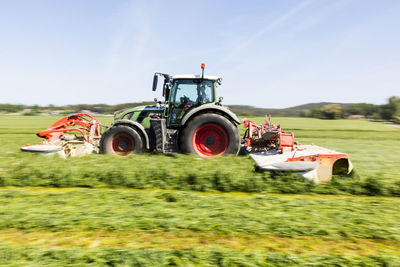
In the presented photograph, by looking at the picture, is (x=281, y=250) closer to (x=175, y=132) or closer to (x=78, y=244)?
(x=78, y=244)

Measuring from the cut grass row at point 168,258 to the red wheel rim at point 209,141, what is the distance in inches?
163

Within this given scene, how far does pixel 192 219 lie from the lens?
3.15 m

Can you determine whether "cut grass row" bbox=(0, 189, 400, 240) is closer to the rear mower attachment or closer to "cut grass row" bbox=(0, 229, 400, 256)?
"cut grass row" bbox=(0, 229, 400, 256)

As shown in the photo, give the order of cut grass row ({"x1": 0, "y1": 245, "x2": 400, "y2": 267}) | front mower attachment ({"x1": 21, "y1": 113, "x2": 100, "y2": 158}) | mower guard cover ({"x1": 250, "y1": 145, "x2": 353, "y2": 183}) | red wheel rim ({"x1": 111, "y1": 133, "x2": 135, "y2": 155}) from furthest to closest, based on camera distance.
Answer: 1. red wheel rim ({"x1": 111, "y1": 133, "x2": 135, "y2": 155})
2. front mower attachment ({"x1": 21, "y1": 113, "x2": 100, "y2": 158})
3. mower guard cover ({"x1": 250, "y1": 145, "x2": 353, "y2": 183})
4. cut grass row ({"x1": 0, "y1": 245, "x2": 400, "y2": 267})

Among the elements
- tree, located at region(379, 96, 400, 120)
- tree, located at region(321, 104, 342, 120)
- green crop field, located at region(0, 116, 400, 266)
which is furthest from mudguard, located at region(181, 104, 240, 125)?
tree, located at region(379, 96, 400, 120)

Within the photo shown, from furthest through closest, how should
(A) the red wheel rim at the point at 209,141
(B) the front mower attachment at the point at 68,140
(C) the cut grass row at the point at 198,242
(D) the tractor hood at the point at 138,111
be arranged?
(D) the tractor hood at the point at 138,111, (A) the red wheel rim at the point at 209,141, (B) the front mower attachment at the point at 68,140, (C) the cut grass row at the point at 198,242

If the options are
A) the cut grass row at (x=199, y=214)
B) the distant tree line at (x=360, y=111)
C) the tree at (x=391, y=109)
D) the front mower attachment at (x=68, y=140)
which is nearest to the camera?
the cut grass row at (x=199, y=214)

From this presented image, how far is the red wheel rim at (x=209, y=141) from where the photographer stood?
654 cm

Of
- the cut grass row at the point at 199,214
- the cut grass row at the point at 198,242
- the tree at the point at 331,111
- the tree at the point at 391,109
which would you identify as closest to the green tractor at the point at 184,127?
the cut grass row at the point at 199,214

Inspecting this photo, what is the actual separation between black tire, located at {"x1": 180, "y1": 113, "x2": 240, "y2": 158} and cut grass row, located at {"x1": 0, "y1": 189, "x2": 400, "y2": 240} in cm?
256

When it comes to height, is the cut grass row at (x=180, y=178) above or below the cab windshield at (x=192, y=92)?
below

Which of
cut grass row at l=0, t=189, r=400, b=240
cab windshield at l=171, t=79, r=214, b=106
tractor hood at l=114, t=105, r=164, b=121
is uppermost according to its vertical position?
cab windshield at l=171, t=79, r=214, b=106

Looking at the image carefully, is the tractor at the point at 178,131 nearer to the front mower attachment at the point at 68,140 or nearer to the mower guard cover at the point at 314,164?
the front mower attachment at the point at 68,140

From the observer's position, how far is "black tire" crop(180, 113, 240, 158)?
641 cm
